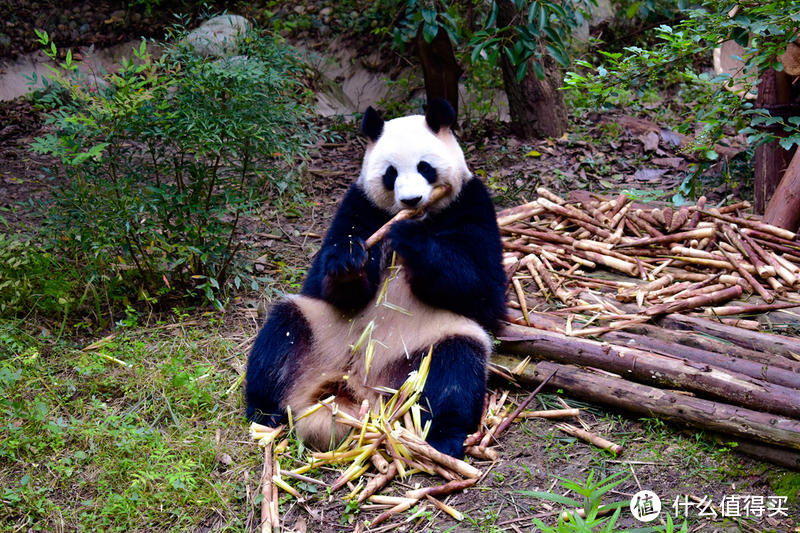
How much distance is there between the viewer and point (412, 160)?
3.67 m

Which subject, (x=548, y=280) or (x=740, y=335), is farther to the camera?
A: (x=548, y=280)

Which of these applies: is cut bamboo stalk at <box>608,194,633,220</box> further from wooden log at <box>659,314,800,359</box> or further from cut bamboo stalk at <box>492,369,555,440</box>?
cut bamboo stalk at <box>492,369,555,440</box>

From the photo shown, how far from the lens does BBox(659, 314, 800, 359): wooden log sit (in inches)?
146

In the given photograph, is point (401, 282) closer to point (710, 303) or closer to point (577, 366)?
point (577, 366)

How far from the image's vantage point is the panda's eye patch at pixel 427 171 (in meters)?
3.69

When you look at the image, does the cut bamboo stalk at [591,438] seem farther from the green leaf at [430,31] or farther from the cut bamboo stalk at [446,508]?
the green leaf at [430,31]

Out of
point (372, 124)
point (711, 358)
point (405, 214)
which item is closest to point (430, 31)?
point (372, 124)

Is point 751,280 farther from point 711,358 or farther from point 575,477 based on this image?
point 575,477

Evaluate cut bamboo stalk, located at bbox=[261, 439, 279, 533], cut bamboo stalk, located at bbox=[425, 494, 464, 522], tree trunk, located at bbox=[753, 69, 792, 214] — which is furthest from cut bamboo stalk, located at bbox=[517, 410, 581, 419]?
tree trunk, located at bbox=[753, 69, 792, 214]

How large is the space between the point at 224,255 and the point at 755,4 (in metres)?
3.93

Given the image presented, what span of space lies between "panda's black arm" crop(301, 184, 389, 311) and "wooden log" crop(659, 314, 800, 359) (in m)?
1.86

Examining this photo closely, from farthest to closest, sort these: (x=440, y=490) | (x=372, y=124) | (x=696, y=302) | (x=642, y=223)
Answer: (x=642, y=223)
(x=696, y=302)
(x=372, y=124)
(x=440, y=490)

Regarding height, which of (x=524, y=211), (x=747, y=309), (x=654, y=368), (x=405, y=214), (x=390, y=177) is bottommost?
(x=654, y=368)

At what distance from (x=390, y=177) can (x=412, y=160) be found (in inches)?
A: 6.7
